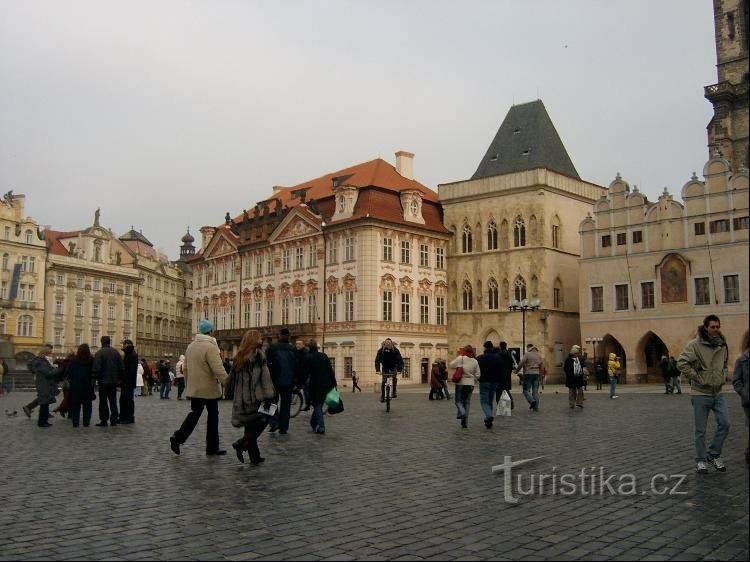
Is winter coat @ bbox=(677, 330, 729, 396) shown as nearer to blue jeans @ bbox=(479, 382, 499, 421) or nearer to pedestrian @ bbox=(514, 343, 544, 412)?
blue jeans @ bbox=(479, 382, 499, 421)

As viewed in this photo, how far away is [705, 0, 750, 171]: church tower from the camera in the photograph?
57.0 m

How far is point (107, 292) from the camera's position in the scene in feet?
279

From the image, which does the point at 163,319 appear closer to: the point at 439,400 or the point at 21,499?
the point at 439,400

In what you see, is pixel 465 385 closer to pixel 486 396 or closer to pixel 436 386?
pixel 486 396

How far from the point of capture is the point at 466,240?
192ft

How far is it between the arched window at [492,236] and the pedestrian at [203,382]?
46.1m

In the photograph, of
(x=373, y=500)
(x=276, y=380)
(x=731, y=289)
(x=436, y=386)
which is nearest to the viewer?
(x=373, y=500)

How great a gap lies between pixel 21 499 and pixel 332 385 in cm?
752

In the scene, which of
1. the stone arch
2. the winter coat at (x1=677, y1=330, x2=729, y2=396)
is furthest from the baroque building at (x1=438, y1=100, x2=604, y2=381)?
the winter coat at (x1=677, y1=330, x2=729, y2=396)

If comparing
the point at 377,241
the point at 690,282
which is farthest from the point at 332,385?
the point at 377,241

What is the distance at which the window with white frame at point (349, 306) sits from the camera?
55.3m

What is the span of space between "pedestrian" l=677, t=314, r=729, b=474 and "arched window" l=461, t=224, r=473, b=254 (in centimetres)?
4869

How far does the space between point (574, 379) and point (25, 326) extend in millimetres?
64452

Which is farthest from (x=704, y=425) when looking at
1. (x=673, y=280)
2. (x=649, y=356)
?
(x=649, y=356)
